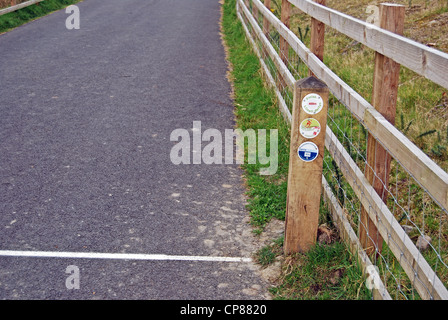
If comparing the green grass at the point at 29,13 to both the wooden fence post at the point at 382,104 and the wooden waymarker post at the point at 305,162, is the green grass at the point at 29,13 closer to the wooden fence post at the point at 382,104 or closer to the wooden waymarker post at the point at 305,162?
the wooden waymarker post at the point at 305,162

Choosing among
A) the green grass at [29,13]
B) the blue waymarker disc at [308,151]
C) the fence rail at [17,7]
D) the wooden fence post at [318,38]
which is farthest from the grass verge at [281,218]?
the fence rail at [17,7]

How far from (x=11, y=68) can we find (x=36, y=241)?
6.42 meters

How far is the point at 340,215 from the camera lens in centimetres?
414

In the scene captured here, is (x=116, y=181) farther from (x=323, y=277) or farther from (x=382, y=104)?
(x=382, y=104)

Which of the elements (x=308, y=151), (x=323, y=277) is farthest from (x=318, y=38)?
(x=323, y=277)

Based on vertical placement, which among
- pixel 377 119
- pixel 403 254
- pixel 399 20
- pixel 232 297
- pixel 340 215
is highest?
pixel 399 20

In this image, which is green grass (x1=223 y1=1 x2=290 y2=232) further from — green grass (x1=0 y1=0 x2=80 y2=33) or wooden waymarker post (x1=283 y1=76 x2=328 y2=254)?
green grass (x1=0 y1=0 x2=80 y2=33)

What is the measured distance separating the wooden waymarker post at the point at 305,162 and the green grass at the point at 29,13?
11852 millimetres

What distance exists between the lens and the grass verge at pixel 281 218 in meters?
3.66

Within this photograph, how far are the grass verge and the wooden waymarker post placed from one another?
0.46 ft

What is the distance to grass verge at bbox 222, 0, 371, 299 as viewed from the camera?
3662 millimetres
